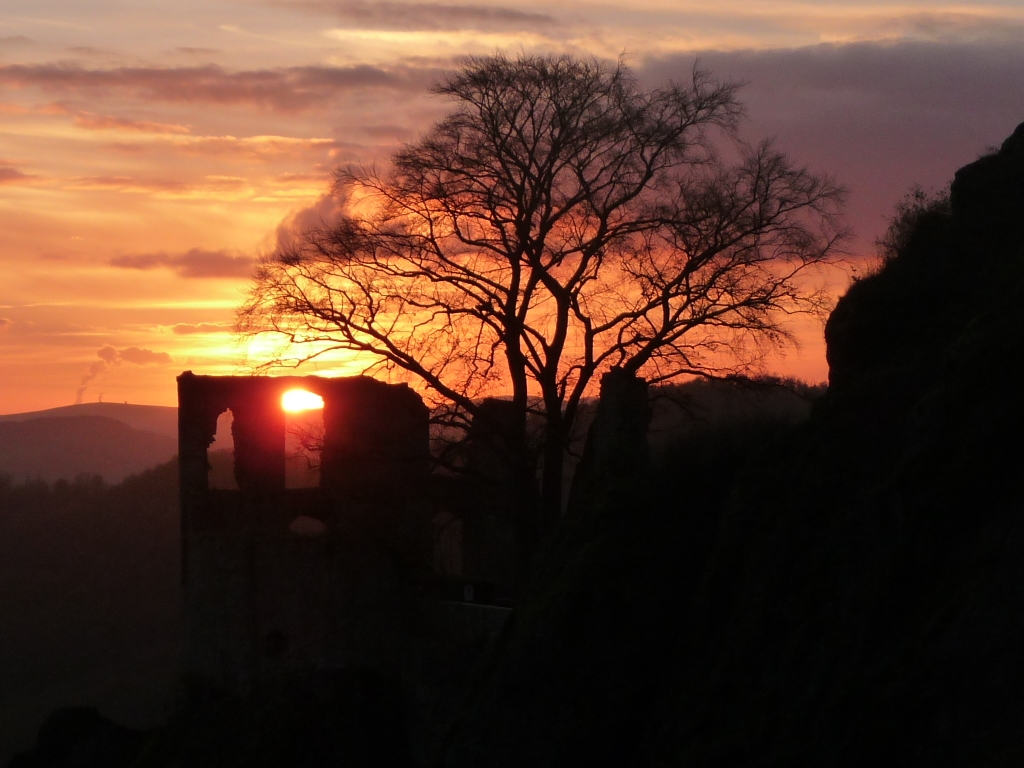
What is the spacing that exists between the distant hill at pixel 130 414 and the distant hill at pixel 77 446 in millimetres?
5230

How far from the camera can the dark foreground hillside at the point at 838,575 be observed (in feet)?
22.6

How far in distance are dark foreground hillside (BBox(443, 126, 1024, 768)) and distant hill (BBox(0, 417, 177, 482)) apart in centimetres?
12645

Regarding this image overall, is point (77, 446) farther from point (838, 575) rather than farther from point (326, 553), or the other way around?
point (838, 575)

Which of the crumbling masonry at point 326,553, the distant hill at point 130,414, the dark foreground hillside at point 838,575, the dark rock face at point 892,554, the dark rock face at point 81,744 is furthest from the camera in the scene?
the distant hill at point 130,414

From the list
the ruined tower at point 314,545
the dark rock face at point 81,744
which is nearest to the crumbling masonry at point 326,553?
the ruined tower at point 314,545

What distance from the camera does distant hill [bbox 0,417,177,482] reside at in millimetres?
136375

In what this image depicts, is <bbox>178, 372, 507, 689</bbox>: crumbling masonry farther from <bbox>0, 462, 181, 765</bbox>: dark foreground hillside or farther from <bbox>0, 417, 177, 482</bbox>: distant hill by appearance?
<bbox>0, 417, 177, 482</bbox>: distant hill

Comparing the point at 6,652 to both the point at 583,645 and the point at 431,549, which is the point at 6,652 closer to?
the point at 431,549

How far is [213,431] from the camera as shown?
23.4 m

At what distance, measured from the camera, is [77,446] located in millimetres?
145625

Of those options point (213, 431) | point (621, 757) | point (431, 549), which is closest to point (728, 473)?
point (621, 757)

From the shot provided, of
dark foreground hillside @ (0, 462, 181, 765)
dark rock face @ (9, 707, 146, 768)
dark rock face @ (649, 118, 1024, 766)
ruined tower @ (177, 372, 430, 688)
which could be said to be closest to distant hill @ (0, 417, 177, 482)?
dark foreground hillside @ (0, 462, 181, 765)

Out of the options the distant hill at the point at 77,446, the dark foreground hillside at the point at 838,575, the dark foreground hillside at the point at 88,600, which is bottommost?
the dark foreground hillside at the point at 88,600

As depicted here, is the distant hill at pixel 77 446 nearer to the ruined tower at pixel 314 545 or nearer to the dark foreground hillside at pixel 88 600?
the dark foreground hillside at pixel 88 600
